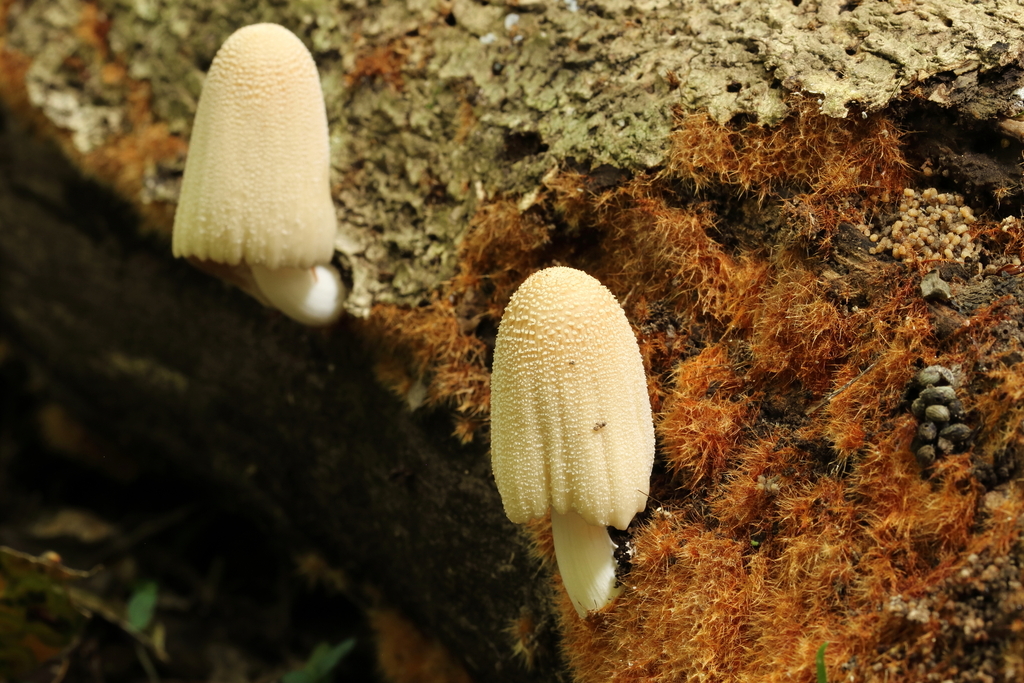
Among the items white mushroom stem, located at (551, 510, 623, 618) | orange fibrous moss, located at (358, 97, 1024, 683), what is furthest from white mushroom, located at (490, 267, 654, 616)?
orange fibrous moss, located at (358, 97, 1024, 683)

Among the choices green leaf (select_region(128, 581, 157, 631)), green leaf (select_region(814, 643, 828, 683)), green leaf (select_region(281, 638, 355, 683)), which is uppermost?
green leaf (select_region(814, 643, 828, 683))

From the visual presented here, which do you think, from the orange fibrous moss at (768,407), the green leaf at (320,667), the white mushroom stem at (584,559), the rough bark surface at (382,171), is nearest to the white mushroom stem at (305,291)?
the rough bark surface at (382,171)

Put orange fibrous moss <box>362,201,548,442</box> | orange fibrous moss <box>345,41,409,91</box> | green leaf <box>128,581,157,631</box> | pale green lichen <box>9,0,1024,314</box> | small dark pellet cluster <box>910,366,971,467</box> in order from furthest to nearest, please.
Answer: green leaf <box>128,581,157,631</box>, orange fibrous moss <box>345,41,409,91</box>, orange fibrous moss <box>362,201,548,442</box>, pale green lichen <box>9,0,1024,314</box>, small dark pellet cluster <box>910,366,971,467</box>

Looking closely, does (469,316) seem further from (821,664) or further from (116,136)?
(116,136)

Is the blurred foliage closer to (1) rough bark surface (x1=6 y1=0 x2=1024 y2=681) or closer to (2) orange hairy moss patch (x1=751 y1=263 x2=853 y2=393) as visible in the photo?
(1) rough bark surface (x1=6 y1=0 x2=1024 y2=681)

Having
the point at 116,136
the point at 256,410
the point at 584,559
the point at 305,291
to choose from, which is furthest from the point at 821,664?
the point at 116,136

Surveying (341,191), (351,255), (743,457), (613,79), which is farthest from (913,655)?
(341,191)
